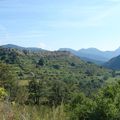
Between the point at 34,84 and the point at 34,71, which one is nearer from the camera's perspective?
the point at 34,84

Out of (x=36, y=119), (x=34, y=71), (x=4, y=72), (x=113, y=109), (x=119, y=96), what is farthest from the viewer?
(x=34, y=71)

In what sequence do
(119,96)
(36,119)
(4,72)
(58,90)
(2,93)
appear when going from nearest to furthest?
(36,119) < (2,93) < (119,96) < (4,72) < (58,90)

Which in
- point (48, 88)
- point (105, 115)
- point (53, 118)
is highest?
point (53, 118)

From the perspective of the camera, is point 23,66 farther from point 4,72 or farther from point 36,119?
point 36,119

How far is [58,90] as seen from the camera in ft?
321

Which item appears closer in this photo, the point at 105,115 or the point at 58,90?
the point at 105,115

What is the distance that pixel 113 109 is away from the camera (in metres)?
19.5

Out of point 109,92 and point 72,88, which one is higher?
point 109,92

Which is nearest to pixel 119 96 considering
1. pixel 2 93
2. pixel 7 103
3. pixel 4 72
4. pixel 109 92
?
pixel 109 92

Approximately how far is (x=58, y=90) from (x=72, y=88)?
432 cm

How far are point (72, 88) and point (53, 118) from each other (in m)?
94.9

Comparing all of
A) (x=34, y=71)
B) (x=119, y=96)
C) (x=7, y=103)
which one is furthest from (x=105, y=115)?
(x=34, y=71)

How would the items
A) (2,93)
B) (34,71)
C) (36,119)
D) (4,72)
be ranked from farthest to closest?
(34,71)
(4,72)
(2,93)
(36,119)

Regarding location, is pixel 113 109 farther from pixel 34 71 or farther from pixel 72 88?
pixel 34 71
